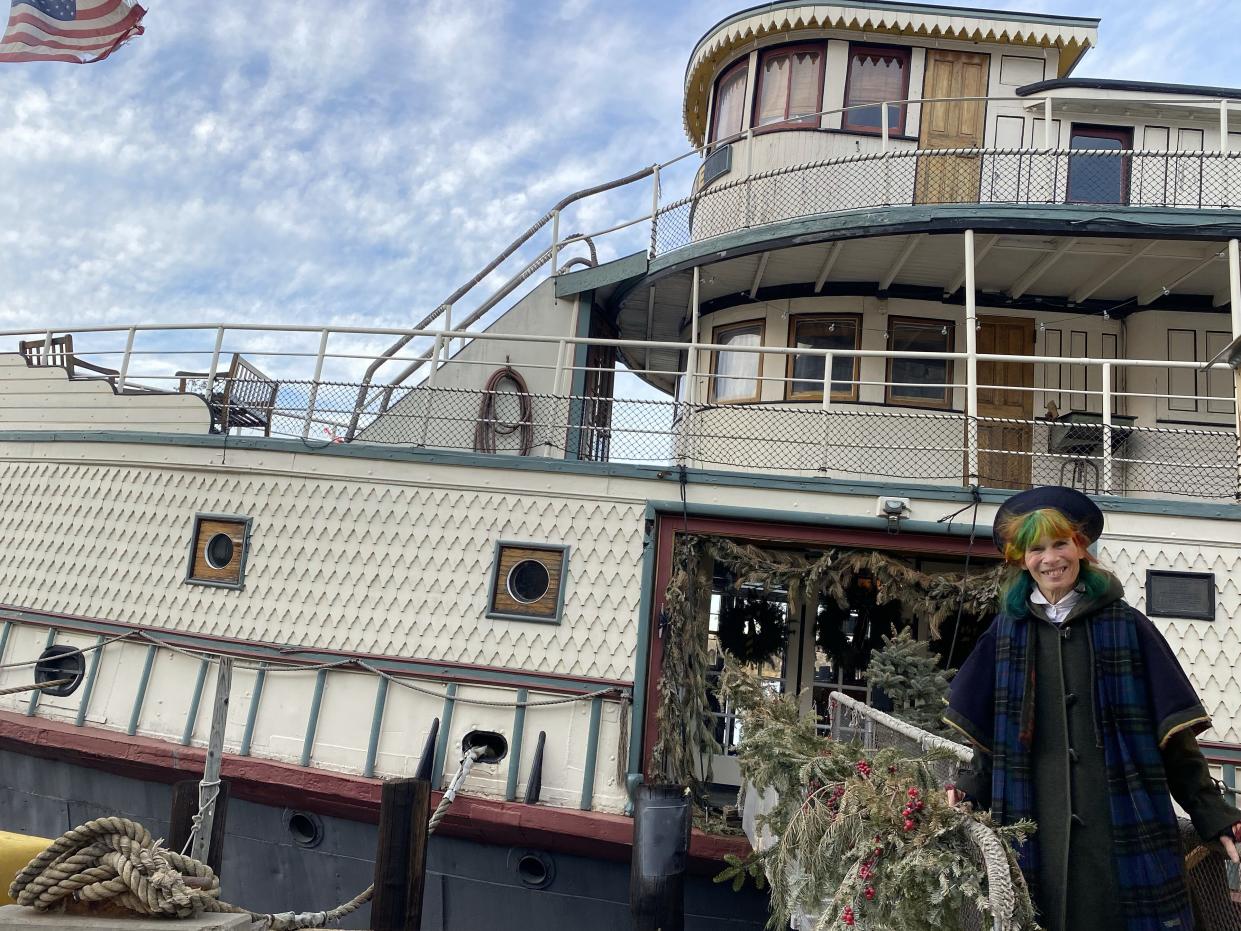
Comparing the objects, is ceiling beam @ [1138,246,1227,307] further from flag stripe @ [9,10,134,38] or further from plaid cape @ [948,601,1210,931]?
flag stripe @ [9,10,134,38]

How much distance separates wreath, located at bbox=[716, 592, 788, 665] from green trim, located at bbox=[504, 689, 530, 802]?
330 centimetres

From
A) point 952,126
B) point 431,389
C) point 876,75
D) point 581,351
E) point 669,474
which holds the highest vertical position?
point 876,75

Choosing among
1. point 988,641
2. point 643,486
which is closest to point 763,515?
point 643,486

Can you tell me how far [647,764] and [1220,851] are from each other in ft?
15.2

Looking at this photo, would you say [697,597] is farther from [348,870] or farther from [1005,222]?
[1005,222]

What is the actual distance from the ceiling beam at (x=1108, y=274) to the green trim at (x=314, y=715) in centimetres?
843

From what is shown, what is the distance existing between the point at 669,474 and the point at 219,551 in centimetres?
393

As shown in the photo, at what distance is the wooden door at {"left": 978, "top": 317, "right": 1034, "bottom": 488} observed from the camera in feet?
32.7

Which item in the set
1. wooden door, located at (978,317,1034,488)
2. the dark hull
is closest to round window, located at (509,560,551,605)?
the dark hull

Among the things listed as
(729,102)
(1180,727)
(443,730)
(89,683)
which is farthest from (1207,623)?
(89,683)

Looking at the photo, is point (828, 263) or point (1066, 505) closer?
point (1066, 505)

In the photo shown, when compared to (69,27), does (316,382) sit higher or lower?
lower

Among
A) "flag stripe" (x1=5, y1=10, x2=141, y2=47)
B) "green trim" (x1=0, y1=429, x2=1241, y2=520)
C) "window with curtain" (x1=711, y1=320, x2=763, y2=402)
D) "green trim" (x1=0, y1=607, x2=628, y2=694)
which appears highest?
"flag stripe" (x1=5, y1=10, x2=141, y2=47)

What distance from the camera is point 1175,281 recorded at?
992 cm
